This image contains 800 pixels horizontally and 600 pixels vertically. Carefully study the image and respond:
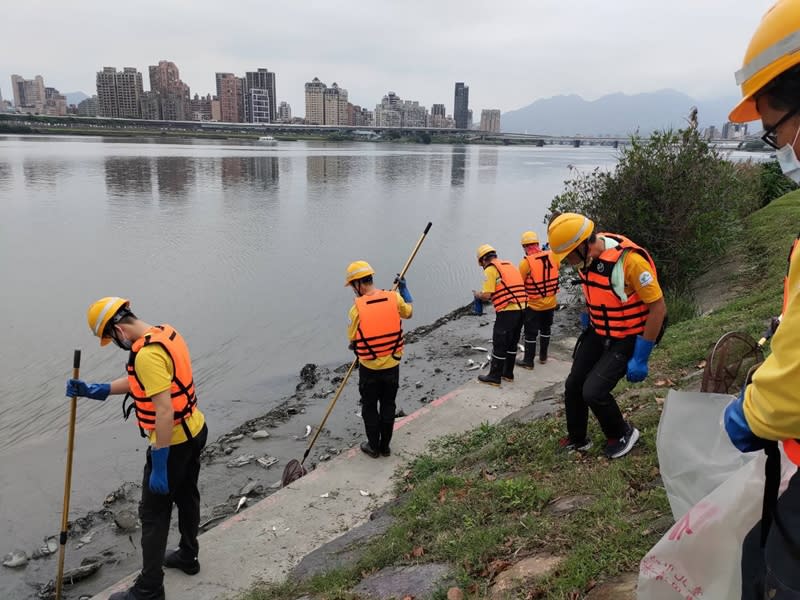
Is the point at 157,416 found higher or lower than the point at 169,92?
lower

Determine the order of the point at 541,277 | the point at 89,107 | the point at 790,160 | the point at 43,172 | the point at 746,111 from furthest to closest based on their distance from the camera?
the point at 89,107 → the point at 43,172 → the point at 541,277 → the point at 746,111 → the point at 790,160

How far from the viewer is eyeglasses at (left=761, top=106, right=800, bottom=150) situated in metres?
1.79

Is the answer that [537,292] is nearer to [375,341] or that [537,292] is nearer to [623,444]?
[375,341]

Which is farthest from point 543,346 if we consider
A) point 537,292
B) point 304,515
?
point 304,515

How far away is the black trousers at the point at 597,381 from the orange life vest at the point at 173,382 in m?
2.99

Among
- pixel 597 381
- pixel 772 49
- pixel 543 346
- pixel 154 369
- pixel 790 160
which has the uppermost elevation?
pixel 772 49

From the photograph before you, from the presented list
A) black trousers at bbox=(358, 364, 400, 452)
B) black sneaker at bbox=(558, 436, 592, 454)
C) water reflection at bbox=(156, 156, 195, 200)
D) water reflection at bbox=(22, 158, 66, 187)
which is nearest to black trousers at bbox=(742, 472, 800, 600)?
black sneaker at bbox=(558, 436, 592, 454)

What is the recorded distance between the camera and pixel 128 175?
40562 millimetres

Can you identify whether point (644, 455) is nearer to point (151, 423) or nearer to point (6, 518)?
point (151, 423)

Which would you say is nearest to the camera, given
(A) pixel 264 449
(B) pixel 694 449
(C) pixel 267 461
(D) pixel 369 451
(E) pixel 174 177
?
(B) pixel 694 449

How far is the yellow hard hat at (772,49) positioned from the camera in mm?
1711

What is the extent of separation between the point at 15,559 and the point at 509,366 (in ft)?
21.4

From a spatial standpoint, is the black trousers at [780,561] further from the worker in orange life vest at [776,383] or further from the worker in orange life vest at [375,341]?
the worker in orange life vest at [375,341]

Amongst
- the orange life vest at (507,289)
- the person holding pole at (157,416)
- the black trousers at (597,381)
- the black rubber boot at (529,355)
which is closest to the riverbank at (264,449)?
the black rubber boot at (529,355)
